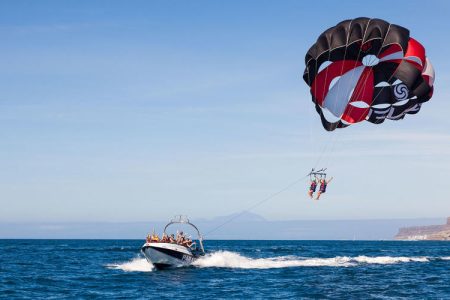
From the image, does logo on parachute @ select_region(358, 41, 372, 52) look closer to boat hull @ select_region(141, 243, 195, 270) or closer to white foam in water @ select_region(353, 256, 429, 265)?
boat hull @ select_region(141, 243, 195, 270)

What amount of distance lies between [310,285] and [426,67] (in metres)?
15.0

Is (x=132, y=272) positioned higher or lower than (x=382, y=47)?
lower

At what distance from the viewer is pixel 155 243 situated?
151ft

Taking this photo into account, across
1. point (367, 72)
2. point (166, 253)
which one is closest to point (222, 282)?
point (166, 253)

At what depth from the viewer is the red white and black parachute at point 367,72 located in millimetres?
35125

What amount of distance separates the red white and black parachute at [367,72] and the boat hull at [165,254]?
15.9m

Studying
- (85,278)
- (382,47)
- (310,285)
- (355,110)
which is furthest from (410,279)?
(85,278)

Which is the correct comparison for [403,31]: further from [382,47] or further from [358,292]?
[358,292]

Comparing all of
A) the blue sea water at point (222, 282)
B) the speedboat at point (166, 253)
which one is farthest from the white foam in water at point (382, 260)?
the speedboat at point (166, 253)

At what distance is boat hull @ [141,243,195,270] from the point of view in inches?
1827

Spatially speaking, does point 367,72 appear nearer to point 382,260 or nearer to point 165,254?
point 165,254

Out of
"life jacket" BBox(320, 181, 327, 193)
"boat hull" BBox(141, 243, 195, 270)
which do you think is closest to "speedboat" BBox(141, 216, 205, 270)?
"boat hull" BBox(141, 243, 195, 270)

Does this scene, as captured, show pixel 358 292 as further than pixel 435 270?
No

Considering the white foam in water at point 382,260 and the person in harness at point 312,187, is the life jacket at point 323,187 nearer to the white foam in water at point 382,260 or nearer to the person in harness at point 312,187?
the person in harness at point 312,187
